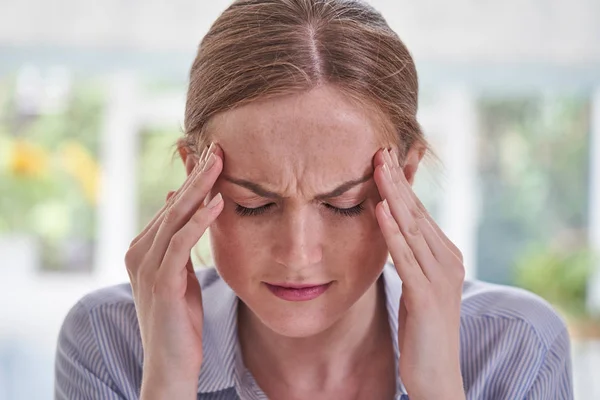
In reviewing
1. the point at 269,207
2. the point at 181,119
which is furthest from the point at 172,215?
the point at 181,119

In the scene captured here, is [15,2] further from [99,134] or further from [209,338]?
[209,338]

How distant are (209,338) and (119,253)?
15.1ft

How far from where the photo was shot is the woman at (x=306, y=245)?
1167 mm

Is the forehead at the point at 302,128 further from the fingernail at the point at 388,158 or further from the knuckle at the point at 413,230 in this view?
the knuckle at the point at 413,230

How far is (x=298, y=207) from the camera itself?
3.84ft

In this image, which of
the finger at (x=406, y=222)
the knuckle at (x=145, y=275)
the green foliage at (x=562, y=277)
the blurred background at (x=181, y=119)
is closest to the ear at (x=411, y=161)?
the finger at (x=406, y=222)

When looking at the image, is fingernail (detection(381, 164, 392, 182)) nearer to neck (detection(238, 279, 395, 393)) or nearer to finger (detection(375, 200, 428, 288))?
finger (detection(375, 200, 428, 288))

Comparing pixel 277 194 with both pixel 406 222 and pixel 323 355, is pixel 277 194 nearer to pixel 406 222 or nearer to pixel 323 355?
pixel 406 222

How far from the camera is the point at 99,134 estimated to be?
5.88 meters

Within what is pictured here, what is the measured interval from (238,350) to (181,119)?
4348 mm

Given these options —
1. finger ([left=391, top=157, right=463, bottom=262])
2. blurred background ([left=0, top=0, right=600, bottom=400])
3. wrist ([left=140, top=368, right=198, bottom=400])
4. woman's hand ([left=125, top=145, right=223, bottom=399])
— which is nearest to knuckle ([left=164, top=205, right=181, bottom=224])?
woman's hand ([left=125, top=145, right=223, bottom=399])

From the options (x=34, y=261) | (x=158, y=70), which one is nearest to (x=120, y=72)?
(x=158, y=70)

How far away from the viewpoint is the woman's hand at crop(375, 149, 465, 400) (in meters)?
1.22

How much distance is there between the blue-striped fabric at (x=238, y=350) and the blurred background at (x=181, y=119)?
12.6 ft
